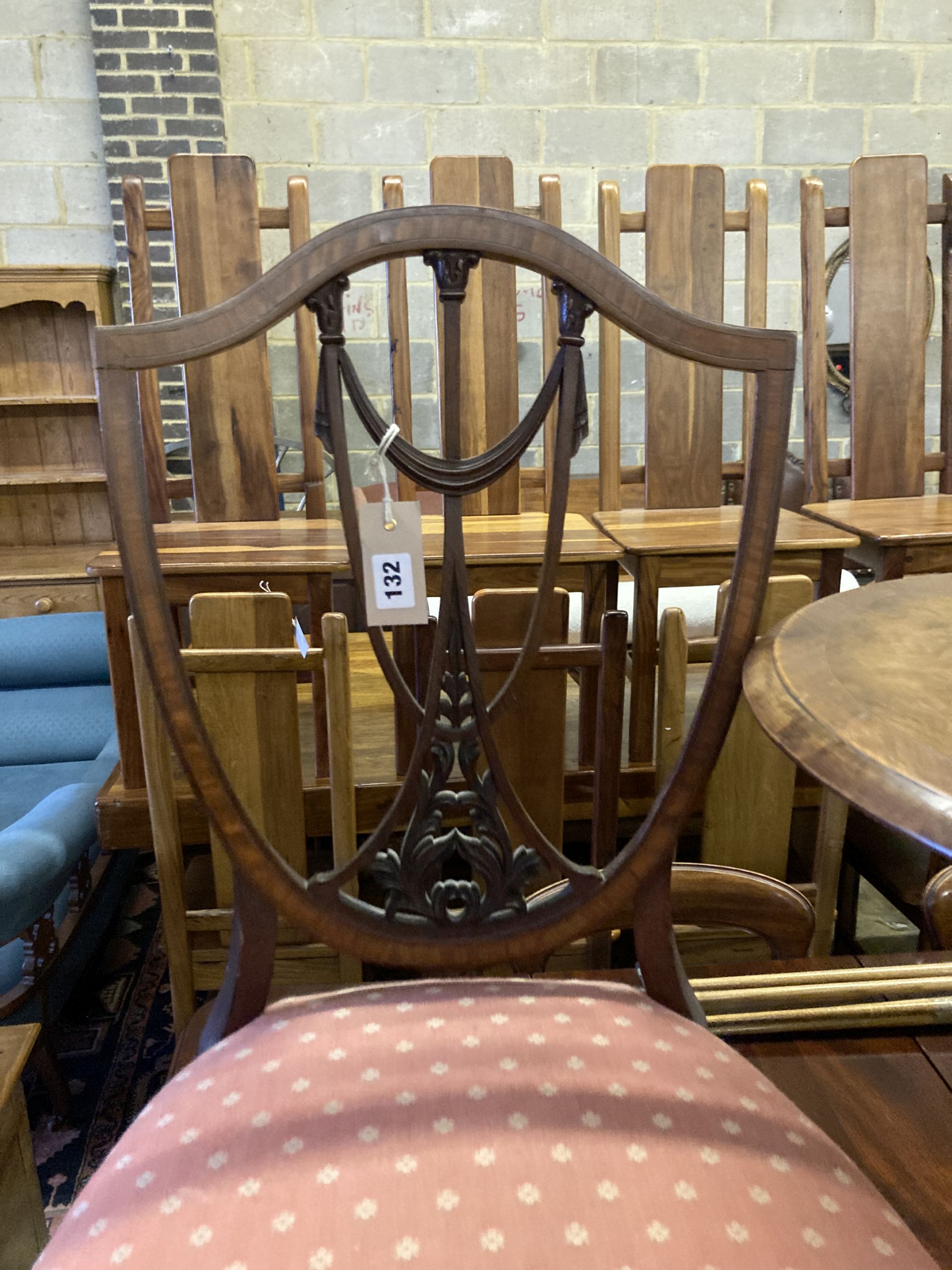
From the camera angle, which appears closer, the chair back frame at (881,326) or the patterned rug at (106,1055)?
the patterned rug at (106,1055)

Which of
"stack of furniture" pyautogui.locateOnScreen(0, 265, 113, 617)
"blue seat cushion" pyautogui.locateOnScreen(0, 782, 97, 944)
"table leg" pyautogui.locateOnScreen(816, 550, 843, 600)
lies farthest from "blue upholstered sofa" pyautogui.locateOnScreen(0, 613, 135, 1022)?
"table leg" pyautogui.locateOnScreen(816, 550, 843, 600)

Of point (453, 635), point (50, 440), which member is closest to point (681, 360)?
point (453, 635)

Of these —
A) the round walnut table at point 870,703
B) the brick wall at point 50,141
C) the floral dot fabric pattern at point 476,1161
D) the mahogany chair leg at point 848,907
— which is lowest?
the mahogany chair leg at point 848,907

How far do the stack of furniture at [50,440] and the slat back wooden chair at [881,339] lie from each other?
2305mm

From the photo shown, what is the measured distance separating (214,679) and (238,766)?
12 centimetres

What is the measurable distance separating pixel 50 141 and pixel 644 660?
2988 mm

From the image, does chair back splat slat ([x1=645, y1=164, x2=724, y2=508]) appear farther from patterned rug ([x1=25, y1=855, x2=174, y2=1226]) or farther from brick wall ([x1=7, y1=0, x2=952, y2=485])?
brick wall ([x1=7, y1=0, x2=952, y2=485])

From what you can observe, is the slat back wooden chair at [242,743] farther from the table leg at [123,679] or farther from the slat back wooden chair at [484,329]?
the slat back wooden chair at [484,329]

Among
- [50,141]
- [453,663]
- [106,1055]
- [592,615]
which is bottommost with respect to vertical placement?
[106,1055]

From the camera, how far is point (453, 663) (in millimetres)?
654

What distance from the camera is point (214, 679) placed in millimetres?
1157

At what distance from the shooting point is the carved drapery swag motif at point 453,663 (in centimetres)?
59

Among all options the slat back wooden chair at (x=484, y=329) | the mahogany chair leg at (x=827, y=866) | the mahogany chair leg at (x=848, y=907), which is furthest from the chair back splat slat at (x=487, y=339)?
the mahogany chair leg at (x=848, y=907)

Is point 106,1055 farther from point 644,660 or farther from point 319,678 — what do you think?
point 644,660
